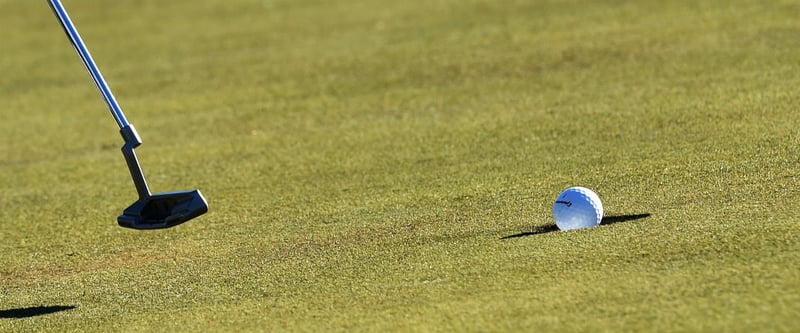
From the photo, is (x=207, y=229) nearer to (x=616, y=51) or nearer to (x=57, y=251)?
(x=57, y=251)

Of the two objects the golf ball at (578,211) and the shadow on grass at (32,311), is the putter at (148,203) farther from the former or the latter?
the golf ball at (578,211)

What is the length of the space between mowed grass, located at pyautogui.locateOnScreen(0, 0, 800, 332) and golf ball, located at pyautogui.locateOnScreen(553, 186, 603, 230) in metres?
0.17

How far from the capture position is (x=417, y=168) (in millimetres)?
9336

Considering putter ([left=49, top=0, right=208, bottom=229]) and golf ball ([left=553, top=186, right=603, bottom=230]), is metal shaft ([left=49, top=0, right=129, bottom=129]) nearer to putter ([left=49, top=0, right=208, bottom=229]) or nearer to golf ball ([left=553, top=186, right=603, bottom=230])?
putter ([left=49, top=0, right=208, bottom=229])

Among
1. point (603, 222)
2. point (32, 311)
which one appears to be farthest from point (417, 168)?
point (32, 311)

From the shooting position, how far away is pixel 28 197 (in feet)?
32.6

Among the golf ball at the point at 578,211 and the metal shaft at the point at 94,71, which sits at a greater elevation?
the golf ball at the point at 578,211

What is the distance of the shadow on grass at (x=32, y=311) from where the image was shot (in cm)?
671

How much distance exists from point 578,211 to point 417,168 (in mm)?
2691

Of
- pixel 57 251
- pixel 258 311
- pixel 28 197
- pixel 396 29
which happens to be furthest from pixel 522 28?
pixel 258 311

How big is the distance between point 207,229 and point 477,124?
3.27 meters

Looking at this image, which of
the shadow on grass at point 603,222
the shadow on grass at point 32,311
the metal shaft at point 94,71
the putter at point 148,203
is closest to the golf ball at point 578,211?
the shadow on grass at point 603,222

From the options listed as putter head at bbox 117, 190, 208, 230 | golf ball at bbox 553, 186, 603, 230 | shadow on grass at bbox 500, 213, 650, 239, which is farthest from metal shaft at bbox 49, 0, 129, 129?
golf ball at bbox 553, 186, 603, 230

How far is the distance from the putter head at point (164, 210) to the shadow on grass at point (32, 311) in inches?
24.5
